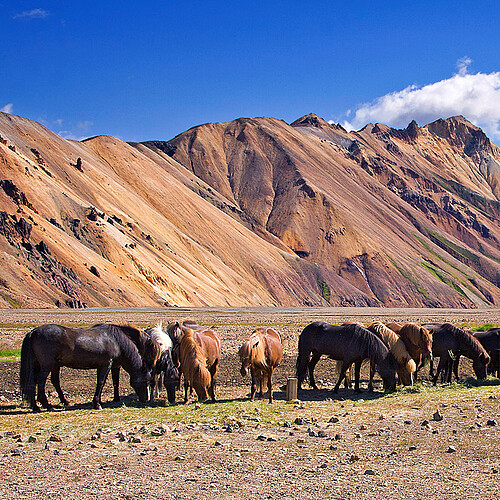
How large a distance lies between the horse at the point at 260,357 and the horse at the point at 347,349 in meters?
1.66

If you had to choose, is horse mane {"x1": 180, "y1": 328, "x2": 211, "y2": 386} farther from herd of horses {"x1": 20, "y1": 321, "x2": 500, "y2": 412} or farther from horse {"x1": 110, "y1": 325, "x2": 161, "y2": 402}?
horse {"x1": 110, "y1": 325, "x2": 161, "y2": 402}

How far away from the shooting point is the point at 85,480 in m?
9.02

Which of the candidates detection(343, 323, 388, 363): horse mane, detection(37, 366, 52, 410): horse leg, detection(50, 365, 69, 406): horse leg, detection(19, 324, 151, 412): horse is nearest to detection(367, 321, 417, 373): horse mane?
detection(343, 323, 388, 363): horse mane

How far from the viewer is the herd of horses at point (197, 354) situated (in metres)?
15.6

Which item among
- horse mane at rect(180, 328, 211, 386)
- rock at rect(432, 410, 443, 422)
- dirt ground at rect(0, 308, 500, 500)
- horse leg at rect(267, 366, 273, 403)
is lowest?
dirt ground at rect(0, 308, 500, 500)

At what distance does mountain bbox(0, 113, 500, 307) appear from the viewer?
87625mm

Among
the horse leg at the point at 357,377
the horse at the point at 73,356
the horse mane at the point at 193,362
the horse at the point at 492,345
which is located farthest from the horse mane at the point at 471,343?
the horse at the point at 73,356

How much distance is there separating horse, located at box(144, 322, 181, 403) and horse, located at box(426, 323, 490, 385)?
28.5 ft

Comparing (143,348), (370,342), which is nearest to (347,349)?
(370,342)

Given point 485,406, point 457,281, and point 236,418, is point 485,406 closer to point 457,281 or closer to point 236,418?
point 236,418

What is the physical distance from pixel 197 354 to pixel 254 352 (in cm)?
154

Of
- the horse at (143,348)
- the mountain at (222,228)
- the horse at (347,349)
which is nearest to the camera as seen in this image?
the horse at (143,348)

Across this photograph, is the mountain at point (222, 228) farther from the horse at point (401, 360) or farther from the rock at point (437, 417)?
the rock at point (437, 417)

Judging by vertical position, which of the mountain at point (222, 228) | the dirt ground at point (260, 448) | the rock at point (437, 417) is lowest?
the dirt ground at point (260, 448)
